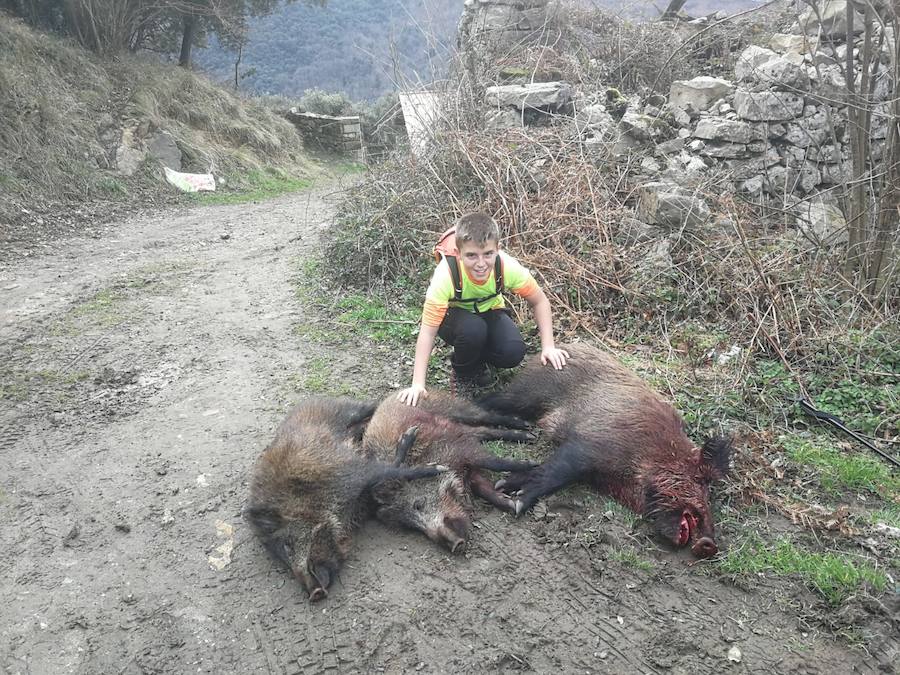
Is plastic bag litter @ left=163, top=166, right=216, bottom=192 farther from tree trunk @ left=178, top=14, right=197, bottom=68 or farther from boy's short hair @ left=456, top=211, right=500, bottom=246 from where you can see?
boy's short hair @ left=456, top=211, right=500, bottom=246

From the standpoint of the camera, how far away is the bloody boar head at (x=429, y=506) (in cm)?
355

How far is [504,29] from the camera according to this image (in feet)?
38.0

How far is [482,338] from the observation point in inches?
189

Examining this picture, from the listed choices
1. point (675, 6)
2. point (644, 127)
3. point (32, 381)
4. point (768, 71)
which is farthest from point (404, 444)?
point (675, 6)

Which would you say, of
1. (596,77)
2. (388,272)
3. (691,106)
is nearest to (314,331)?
(388,272)

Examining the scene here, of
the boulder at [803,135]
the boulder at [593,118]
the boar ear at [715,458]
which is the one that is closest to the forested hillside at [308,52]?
the boulder at [593,118]

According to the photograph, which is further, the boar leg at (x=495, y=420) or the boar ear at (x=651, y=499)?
the boar leg at (x=495, y=420)

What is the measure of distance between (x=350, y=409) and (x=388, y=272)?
2935 millimetres

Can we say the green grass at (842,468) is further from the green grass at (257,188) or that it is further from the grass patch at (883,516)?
the green grass at (257,188)

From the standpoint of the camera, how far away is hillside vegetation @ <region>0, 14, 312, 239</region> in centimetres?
1062

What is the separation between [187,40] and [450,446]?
1733 centimetres

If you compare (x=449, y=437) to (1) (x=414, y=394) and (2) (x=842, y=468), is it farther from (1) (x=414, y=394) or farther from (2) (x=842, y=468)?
(2) (x=842, y=468)

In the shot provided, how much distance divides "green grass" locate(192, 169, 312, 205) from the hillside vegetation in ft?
0.42

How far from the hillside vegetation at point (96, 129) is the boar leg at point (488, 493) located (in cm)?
833
